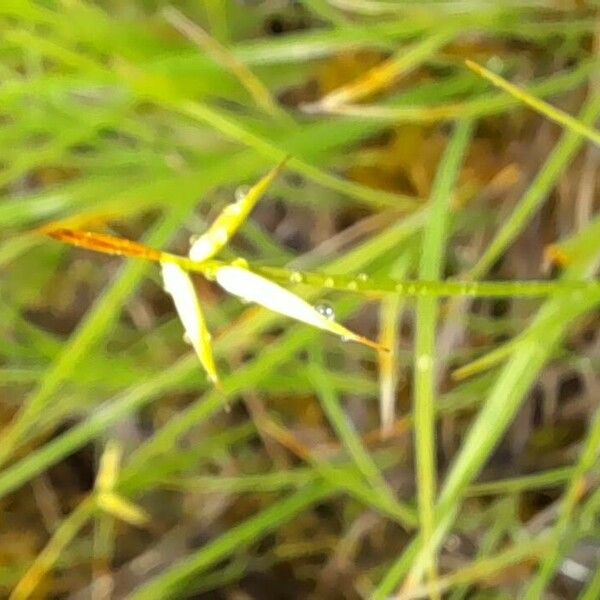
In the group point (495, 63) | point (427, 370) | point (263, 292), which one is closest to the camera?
point (263, 292)

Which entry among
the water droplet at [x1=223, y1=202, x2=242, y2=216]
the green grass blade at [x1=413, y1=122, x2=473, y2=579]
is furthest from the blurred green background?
the water droplet at [x1=223, y1=202, x2=242, y2=216]

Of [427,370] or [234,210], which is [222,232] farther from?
[427,370]

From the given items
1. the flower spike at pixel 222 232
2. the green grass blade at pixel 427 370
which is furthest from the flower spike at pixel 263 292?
the green grass blade at pixel 427 370

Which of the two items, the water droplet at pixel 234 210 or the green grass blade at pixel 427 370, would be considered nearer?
the water droplet at pixel 234 210

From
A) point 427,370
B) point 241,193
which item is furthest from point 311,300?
point 241,193

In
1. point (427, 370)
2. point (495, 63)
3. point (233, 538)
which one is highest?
point (495, 63)

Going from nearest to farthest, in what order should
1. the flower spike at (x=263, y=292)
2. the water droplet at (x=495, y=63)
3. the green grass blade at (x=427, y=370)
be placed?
the flower spike at (x=263, y=292)
the green grass blade at (x=427, y=370)
the water droplet at (x=495, y=63)

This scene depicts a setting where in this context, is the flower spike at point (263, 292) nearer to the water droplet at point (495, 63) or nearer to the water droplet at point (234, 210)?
the water droplet at point (234, 210)

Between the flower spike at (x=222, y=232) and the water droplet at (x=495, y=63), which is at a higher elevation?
the flower spike at (x=222, y=232)

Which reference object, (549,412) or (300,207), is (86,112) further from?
(549,412)
